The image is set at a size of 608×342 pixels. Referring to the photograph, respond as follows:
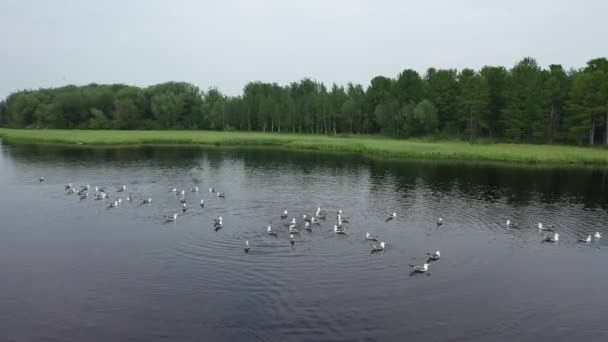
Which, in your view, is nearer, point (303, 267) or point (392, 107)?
point (303, 267)

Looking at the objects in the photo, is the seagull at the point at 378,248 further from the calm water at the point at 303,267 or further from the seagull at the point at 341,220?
the seagull at the point at 341,220

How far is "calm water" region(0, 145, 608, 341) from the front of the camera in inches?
899

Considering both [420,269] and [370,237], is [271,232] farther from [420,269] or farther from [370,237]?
[420,269]

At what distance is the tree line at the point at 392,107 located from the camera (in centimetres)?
9756

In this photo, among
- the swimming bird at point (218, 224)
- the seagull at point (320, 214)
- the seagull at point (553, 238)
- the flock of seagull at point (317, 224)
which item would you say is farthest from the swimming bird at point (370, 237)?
the seagull at point (553, 238)

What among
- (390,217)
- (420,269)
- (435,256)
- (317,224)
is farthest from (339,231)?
(420,269)

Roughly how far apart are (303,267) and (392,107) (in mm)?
98334

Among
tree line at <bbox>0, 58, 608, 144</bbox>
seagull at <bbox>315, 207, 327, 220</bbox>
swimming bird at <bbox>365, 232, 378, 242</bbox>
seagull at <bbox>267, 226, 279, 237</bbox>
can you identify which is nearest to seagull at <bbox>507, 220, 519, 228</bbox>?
swimming bird at <bbox>365, 232, 378, 242</bbox>

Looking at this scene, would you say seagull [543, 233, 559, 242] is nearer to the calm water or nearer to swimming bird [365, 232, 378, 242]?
the calm water

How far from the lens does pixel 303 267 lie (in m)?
29.9

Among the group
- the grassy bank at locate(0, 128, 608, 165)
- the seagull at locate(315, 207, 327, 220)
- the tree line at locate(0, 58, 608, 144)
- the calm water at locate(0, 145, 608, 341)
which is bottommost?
the calm water at locate(0, 145, 608, 341)

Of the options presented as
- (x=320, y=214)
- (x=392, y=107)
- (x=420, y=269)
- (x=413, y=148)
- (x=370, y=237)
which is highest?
(x=392, y=107)

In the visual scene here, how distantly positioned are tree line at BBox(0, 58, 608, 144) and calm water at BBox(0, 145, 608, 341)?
44.2m

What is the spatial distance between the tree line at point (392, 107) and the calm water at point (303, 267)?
145 feet
